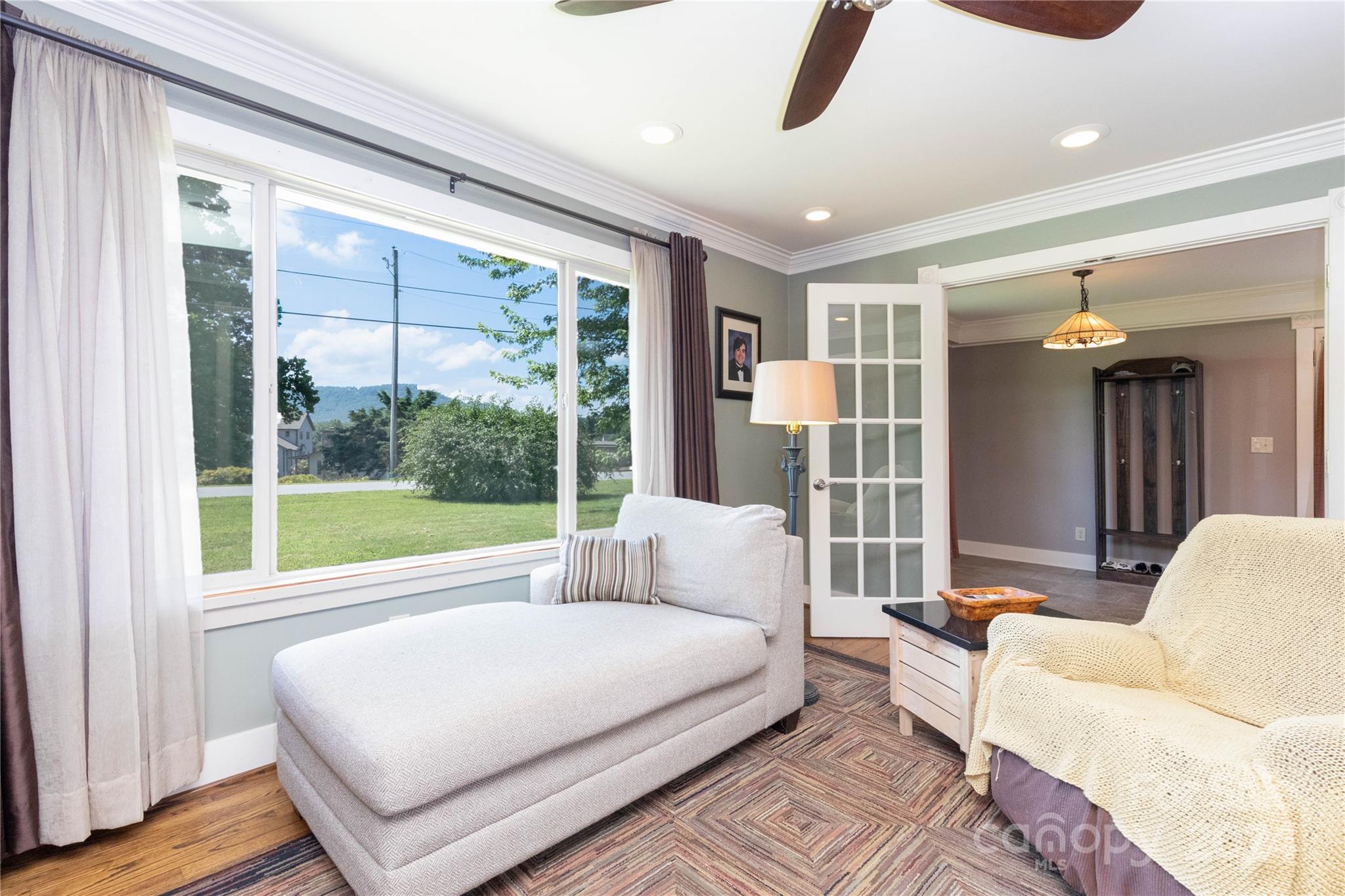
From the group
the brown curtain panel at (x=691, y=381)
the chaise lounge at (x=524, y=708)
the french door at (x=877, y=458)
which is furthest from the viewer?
the french door at (x=877, y=458)

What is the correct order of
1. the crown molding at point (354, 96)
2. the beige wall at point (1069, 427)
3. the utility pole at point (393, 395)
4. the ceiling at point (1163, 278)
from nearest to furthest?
the crown molding at point (354, 96) < the utility pole at point (393, 395) < the ceiling at point (1163, 278) < the beige wall at point (1069, 427)

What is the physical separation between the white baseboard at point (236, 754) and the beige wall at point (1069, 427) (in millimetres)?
6356

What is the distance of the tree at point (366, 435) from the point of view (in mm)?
2609

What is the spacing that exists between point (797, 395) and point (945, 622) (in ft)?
3.54

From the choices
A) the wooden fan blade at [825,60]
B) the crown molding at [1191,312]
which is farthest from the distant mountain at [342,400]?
the crown molding at [1191,312]

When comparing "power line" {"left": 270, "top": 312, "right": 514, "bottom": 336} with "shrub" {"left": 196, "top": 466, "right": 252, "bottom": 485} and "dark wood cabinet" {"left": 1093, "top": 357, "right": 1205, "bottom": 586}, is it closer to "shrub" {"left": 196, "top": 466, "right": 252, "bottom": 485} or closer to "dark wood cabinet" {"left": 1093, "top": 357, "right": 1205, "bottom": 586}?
"shrub" {"left": 196, "top": 466, "right": 252, "bottom": 485}

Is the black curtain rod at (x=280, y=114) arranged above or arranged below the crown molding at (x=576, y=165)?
below

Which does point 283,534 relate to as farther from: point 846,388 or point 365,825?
point 846,388

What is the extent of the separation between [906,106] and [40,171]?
2.79 metres

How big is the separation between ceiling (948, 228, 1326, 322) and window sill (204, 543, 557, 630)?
3281mm

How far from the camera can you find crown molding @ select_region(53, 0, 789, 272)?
187 centimetres

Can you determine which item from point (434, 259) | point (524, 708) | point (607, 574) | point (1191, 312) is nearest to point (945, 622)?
point (607, 574)

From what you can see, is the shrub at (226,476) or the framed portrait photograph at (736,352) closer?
the shrub at (226,476)

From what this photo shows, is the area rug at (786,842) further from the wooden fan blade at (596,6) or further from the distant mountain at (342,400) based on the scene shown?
the wooden fan blade at (596,6)
